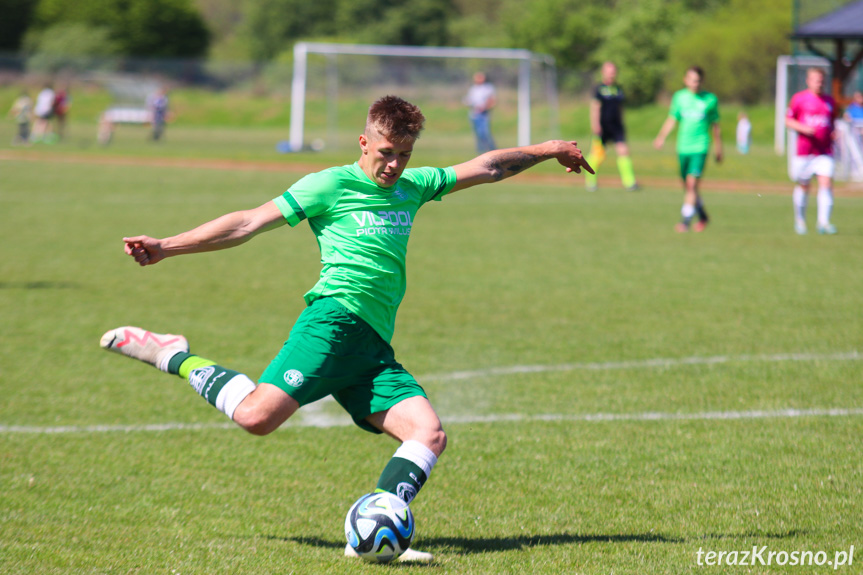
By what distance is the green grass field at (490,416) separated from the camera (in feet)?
14.5

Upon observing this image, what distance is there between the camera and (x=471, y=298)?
35.7ft

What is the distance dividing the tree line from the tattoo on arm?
48.9 meters

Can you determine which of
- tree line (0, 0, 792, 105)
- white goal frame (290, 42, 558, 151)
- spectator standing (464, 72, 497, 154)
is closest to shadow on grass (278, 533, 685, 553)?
spectator standing (464, 72, 497, 154)

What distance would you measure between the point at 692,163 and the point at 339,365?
494 inches

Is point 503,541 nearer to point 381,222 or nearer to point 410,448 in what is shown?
point 410,448

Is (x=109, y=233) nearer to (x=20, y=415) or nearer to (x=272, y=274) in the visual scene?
(x=272, y=274)

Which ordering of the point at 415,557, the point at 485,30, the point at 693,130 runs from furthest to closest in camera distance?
the point at 485,30 < the point at 693,130 < the point at 415,557

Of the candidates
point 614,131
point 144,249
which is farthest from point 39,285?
point 614,131

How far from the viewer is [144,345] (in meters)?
4.79

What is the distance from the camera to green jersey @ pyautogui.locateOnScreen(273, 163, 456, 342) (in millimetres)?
4410

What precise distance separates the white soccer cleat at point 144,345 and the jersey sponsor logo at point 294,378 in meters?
0.78

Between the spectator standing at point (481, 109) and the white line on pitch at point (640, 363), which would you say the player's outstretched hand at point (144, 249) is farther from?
the spectator standing at point (481, 109)

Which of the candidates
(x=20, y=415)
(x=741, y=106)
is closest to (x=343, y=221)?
(x=20, y=415)

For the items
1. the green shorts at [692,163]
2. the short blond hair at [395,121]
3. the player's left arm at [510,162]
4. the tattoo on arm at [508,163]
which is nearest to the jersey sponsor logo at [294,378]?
the short blond hair at [395,121]
